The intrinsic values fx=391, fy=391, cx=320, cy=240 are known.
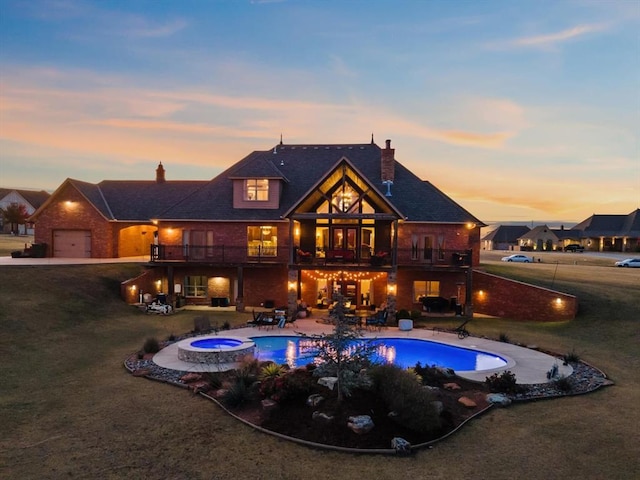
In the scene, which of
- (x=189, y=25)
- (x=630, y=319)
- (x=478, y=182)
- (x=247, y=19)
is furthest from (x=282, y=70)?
(x=478, y=182)

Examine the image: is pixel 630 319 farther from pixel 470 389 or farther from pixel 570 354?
pixel 470 389

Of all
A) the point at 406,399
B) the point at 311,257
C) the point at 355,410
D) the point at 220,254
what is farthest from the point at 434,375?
the point at 220,254

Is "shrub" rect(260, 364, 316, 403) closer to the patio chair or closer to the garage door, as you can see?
the patio chair

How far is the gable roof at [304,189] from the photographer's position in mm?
28234

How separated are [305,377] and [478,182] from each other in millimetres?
55825

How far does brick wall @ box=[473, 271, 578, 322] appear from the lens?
23344mm

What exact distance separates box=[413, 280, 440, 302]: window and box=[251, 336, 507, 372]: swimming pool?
8.10 meters

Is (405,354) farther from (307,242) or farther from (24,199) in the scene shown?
(24,199)

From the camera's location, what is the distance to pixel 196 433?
31.2 ft

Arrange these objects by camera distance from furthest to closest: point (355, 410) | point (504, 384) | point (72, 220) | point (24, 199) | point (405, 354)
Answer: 1. point (24, 199)
2. point (72, 220)
3. point (405, 354)
4. point (504, 384)
5. point (355, 410)

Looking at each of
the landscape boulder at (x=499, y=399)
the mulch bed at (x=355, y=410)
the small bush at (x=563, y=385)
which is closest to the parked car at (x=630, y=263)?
the mulch bed at (x=355, y=410)

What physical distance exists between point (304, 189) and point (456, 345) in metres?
16.4

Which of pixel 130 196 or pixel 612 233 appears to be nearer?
pixel 130 196

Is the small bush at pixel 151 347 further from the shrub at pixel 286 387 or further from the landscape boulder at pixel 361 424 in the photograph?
the landscape boulder at pixel 361 424
